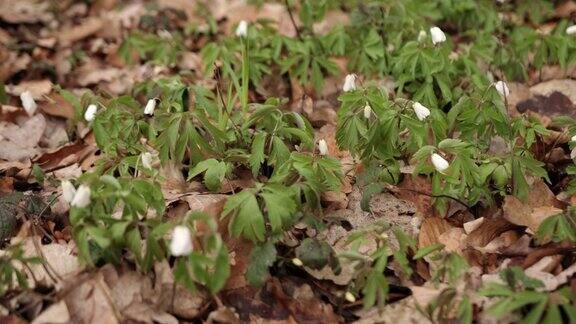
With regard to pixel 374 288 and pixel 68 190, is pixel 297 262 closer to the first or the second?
pixel 374 288

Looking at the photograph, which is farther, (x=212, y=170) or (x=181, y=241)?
(x=212, y=170)

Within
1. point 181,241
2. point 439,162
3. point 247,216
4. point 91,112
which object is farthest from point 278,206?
point 91,112

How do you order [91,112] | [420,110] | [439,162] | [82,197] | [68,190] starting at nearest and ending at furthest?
[82,197]
[68,190]
[439,162]
[420,110]
[91,112]

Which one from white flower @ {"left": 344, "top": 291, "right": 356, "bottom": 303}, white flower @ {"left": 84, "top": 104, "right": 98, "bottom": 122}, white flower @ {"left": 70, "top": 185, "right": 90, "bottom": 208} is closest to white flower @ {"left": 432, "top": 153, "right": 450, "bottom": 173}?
white flower @ {"left": 344, "top": 291, "right": 356, "bottom": 303}

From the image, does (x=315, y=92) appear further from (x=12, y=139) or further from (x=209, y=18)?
(x=12, y=139)

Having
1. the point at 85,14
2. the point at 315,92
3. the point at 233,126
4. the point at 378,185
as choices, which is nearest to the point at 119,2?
the point at 85,14

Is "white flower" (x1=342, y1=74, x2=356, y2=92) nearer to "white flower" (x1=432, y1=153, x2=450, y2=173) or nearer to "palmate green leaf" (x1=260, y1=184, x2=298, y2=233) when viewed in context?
"white flower" (x1=432, y1=153, x2=450, y2=173)
